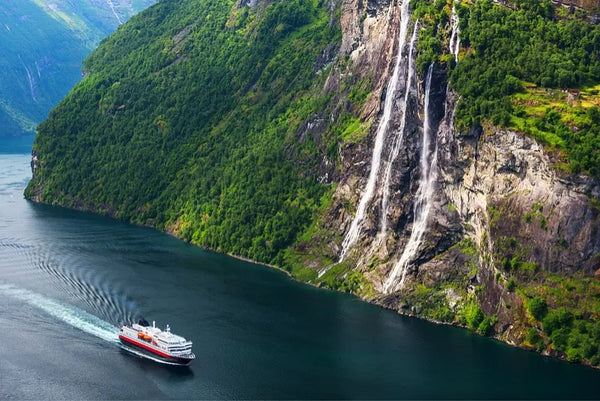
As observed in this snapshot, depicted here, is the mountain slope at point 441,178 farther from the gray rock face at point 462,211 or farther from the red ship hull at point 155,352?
the red ship hull at point 155,352

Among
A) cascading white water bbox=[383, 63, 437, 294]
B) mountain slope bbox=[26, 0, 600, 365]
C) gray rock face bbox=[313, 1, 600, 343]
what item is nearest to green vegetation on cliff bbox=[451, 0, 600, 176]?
mountain slope bbox=[26, 0, 600, 365]

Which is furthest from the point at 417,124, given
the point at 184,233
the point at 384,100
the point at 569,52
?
the point at 184,233

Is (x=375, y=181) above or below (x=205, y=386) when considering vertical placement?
above

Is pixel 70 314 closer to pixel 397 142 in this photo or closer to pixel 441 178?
pixel 397 142

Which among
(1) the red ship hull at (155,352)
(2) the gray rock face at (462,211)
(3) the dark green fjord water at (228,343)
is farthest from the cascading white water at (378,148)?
(1) the red ship hull at (155,352)

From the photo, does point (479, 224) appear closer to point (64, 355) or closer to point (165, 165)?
point (64, 355)
